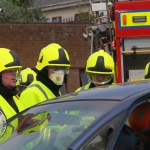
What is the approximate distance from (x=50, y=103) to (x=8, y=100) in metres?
0.97

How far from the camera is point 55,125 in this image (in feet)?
12.9

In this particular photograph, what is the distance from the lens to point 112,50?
9.28 m

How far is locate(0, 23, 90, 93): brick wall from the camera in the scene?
18.4 m

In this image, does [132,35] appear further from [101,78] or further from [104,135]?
[104,135]

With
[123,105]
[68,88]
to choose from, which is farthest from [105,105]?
[68,88]

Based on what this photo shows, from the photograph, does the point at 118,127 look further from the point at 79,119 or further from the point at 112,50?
the point at 112,50

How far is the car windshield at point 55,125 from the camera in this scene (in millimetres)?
3727

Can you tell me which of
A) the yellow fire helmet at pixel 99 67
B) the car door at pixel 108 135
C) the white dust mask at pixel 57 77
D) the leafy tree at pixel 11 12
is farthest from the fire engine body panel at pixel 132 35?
the leafy tree at pixel 11 12

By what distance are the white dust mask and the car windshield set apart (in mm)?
1559

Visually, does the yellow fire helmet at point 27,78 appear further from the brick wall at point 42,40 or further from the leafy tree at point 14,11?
the leafy tree at point 14,11

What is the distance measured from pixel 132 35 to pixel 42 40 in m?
10.0

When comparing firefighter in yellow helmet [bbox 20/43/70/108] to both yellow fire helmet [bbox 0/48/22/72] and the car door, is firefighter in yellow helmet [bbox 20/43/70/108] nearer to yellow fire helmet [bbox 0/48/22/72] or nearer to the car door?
yellow fire helmet [bbox 0/48/22/72]

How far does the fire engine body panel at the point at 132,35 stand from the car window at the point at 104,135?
5.01 meters

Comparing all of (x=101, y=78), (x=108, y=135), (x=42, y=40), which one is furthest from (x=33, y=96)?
(x=42, y=40)
